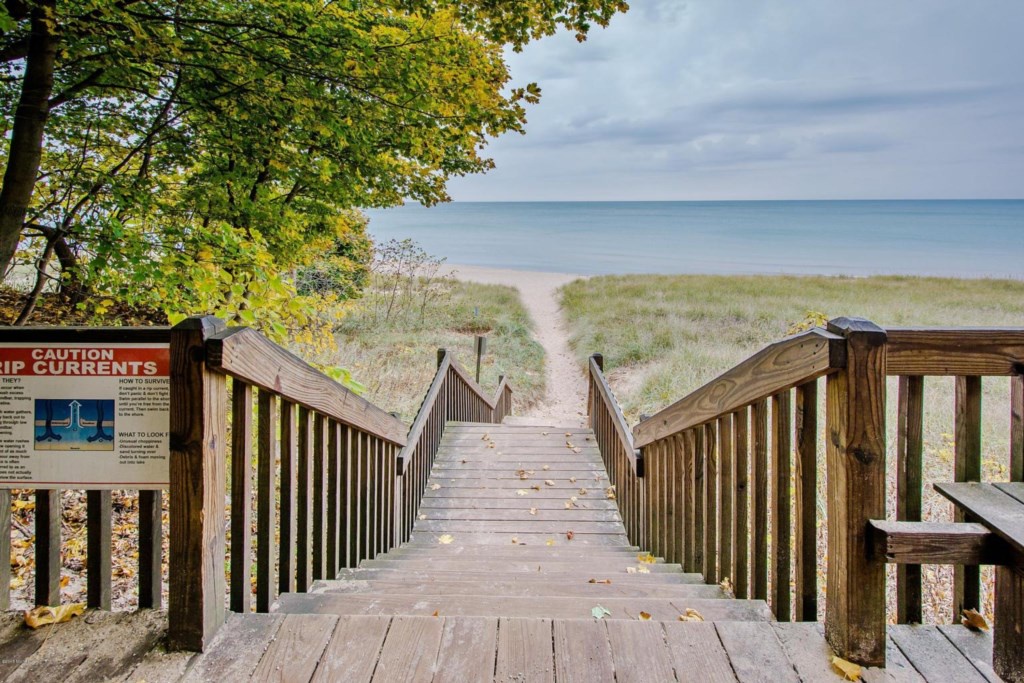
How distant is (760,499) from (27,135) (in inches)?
219

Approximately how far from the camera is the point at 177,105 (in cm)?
573

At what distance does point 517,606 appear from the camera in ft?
7.27

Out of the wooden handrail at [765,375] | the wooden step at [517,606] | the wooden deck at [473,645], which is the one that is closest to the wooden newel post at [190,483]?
the wooden deck at [473,645]

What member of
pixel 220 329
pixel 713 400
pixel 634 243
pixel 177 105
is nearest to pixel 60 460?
pixel 220 329

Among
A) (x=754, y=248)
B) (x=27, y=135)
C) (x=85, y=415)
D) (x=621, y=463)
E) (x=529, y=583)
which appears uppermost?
(x=754, y=248)

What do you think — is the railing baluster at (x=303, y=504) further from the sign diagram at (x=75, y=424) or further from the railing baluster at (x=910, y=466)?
the railing baluster at (x=910, y=466)

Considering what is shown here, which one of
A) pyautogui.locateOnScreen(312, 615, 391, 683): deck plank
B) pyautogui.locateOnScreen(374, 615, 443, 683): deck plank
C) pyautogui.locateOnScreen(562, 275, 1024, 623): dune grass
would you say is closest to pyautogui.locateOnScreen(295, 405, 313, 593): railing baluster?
pyautogui.locateOnScreen(312, 615, 391, 683): deck plank

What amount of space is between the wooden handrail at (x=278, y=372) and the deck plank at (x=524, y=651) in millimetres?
1080

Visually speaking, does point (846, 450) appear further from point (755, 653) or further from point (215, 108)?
point (215, 108)

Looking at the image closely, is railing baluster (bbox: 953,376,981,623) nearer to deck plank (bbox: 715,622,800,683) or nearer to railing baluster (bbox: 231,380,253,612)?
deck plank (bbox: 715,622,800,683)

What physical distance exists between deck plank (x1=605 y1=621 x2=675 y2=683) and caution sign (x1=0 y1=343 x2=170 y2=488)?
145 cm

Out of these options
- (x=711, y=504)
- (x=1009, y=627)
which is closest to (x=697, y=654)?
(x=1009, y=627)

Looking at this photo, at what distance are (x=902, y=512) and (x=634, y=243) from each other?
259 feet

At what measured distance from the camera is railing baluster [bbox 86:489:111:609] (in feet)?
6.22
